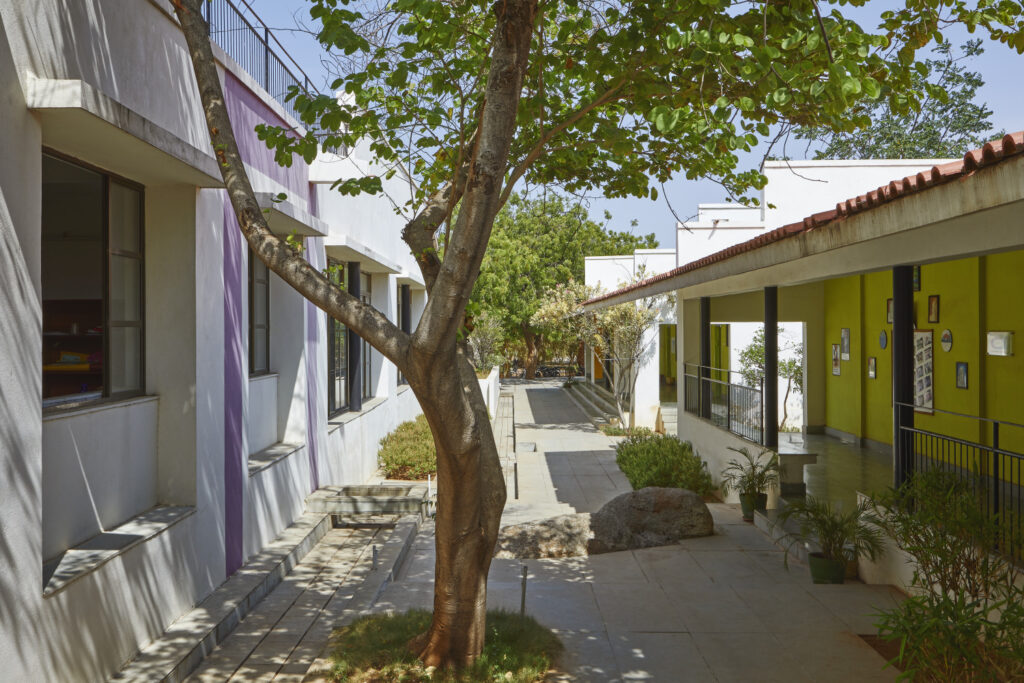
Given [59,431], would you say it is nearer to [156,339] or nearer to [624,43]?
[156,339]

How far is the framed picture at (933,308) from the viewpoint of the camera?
10977 mm

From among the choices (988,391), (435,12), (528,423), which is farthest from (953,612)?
(528,423)

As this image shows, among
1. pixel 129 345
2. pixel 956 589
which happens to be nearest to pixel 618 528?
pixel 956 589

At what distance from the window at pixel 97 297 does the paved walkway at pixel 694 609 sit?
288 centimetres

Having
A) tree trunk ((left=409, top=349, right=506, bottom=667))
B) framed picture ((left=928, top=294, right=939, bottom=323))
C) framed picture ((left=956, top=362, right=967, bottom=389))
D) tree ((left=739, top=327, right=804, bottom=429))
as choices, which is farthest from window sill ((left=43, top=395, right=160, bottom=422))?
tree ((left=739, top=327, right=804, bottom=429))

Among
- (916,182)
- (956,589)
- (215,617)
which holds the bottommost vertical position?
(215,617)

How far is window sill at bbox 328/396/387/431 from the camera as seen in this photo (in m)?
12.7

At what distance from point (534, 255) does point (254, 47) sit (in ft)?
106

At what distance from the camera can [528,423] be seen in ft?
79.3

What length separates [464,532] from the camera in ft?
17.3

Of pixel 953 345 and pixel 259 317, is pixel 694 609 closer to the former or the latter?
pixel 953 345

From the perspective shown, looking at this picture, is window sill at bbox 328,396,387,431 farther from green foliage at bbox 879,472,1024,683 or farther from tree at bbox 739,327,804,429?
tree at bbox 739,327,804,429

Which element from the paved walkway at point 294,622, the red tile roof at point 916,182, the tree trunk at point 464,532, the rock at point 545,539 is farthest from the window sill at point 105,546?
the red tile roof at point 916,182

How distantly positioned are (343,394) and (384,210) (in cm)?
423
